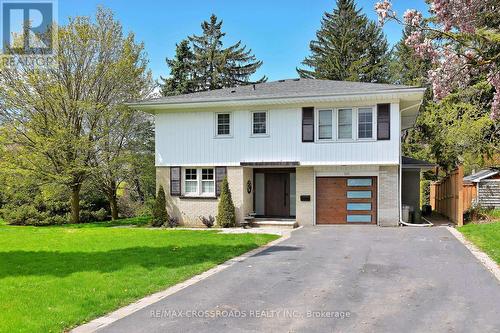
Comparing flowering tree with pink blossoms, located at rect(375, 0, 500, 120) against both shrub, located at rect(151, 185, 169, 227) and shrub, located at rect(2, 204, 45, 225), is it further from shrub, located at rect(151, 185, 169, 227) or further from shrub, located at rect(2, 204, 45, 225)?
shrub, located at rect(2, 204, 45, 225)

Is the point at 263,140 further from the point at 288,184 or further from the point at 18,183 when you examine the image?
the point at 18,183

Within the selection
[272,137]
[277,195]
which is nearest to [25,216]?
[277,195]

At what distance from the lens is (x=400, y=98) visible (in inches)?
687

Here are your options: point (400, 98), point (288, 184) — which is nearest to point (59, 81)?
point (288, 184)

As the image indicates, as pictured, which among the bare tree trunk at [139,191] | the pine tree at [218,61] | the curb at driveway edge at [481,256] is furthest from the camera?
the pine tree at [218,61]

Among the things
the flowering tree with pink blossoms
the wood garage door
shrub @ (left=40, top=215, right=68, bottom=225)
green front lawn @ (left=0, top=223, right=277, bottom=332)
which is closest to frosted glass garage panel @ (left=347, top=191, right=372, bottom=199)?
the wood garage door

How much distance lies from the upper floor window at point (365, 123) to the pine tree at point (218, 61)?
93.8 ft

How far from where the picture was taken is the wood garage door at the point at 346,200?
18.4 m

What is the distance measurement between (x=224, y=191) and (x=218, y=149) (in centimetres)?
193

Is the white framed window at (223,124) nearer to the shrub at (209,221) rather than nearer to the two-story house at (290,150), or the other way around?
the two-story house at (290,150)

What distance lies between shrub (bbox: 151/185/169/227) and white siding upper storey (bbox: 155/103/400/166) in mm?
1440

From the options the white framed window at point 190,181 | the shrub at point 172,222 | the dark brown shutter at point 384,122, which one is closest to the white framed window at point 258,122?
the white framed window at point 190,181

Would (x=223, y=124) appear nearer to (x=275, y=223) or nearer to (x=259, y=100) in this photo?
(x=259, y=100)

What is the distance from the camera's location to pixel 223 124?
19.8 metres
